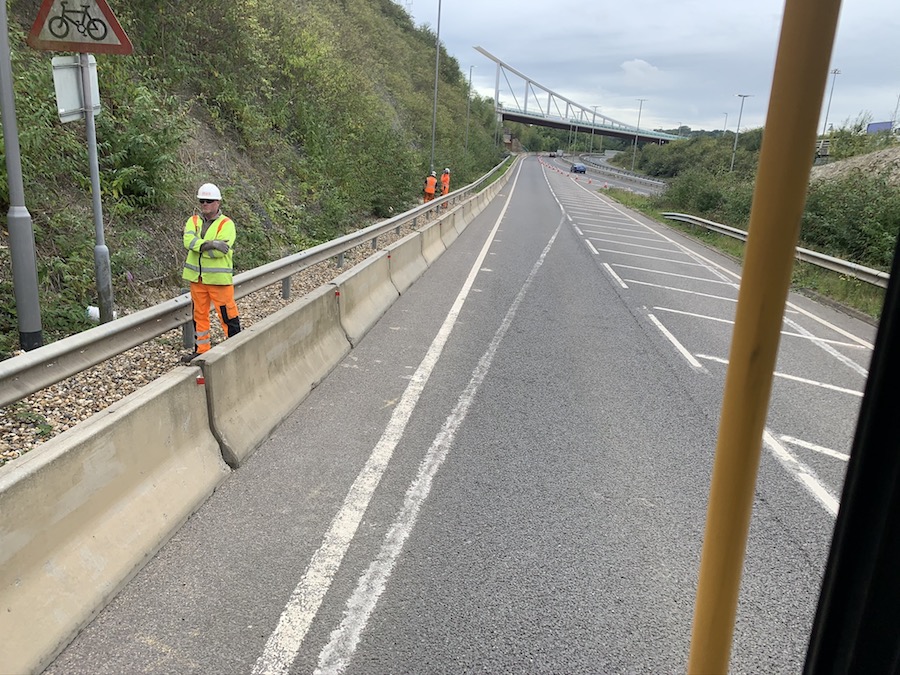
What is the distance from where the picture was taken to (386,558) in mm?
3625

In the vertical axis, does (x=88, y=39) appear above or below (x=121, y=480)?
above

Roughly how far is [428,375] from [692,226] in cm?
2300

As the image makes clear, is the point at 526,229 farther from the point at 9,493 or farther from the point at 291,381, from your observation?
the point at 9,493

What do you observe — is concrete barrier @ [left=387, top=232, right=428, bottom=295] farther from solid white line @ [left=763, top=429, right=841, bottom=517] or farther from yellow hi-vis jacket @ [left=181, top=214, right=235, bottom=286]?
solid white line @ [left=763, top=429, right=841, bottom=517]

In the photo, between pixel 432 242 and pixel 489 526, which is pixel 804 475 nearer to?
pixel 489 526

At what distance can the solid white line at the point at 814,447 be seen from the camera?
5367 mm

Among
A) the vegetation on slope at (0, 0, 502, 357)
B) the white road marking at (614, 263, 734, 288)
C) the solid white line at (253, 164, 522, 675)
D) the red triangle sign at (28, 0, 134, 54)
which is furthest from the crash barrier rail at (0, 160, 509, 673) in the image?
the white road marking at (614, 263, 734, 288)

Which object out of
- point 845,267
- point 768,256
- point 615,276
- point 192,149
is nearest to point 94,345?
point 768,256

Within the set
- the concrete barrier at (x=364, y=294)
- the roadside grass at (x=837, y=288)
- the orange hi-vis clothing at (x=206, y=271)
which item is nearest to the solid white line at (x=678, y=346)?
the roadside grass at (x=837, y=288)

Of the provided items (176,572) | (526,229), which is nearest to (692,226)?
(526,229)

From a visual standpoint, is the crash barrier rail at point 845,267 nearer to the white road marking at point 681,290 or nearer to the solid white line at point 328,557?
the white road marking at point 681,290

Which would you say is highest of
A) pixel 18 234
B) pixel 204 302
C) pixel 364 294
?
pixel 18 234

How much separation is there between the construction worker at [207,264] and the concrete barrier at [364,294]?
1.34 metres

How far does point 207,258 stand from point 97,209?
1246 millimetres
